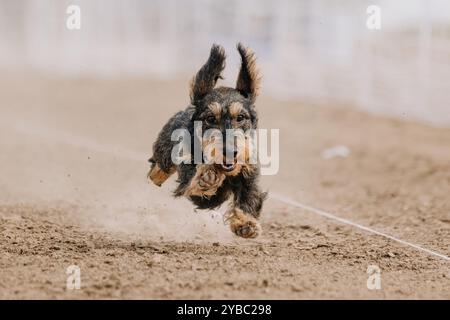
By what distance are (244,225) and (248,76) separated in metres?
1.18

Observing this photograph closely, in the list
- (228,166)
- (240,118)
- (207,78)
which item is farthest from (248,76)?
(228,166)

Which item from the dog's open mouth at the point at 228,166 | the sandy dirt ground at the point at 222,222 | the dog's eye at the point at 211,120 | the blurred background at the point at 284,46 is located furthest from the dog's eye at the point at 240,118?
the blurred background at the point at 284,46

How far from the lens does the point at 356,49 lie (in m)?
16.3

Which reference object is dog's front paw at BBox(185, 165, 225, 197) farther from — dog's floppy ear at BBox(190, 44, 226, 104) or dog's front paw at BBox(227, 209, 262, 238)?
dog's floppy ear at BBox(190, 44, 226, 104)

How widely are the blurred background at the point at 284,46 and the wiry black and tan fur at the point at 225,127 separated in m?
7.91

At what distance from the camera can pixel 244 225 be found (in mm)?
5715

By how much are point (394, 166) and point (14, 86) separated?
58.3 feet

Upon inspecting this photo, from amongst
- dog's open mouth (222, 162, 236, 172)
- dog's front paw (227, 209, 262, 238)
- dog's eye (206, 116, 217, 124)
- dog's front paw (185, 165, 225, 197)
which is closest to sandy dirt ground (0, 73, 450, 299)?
dog's front paw (227, 209, 262, 238)

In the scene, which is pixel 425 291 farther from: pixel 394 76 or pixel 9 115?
pixel 9 115

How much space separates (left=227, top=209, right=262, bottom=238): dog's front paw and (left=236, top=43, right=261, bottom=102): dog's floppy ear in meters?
0.92

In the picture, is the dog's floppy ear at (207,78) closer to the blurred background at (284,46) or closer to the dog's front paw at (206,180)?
the dog's front paw at (206,180)

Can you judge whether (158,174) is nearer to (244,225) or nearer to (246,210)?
(246,210)

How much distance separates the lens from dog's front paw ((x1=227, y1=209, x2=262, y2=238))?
18.7ft

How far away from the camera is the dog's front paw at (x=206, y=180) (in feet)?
18.3
